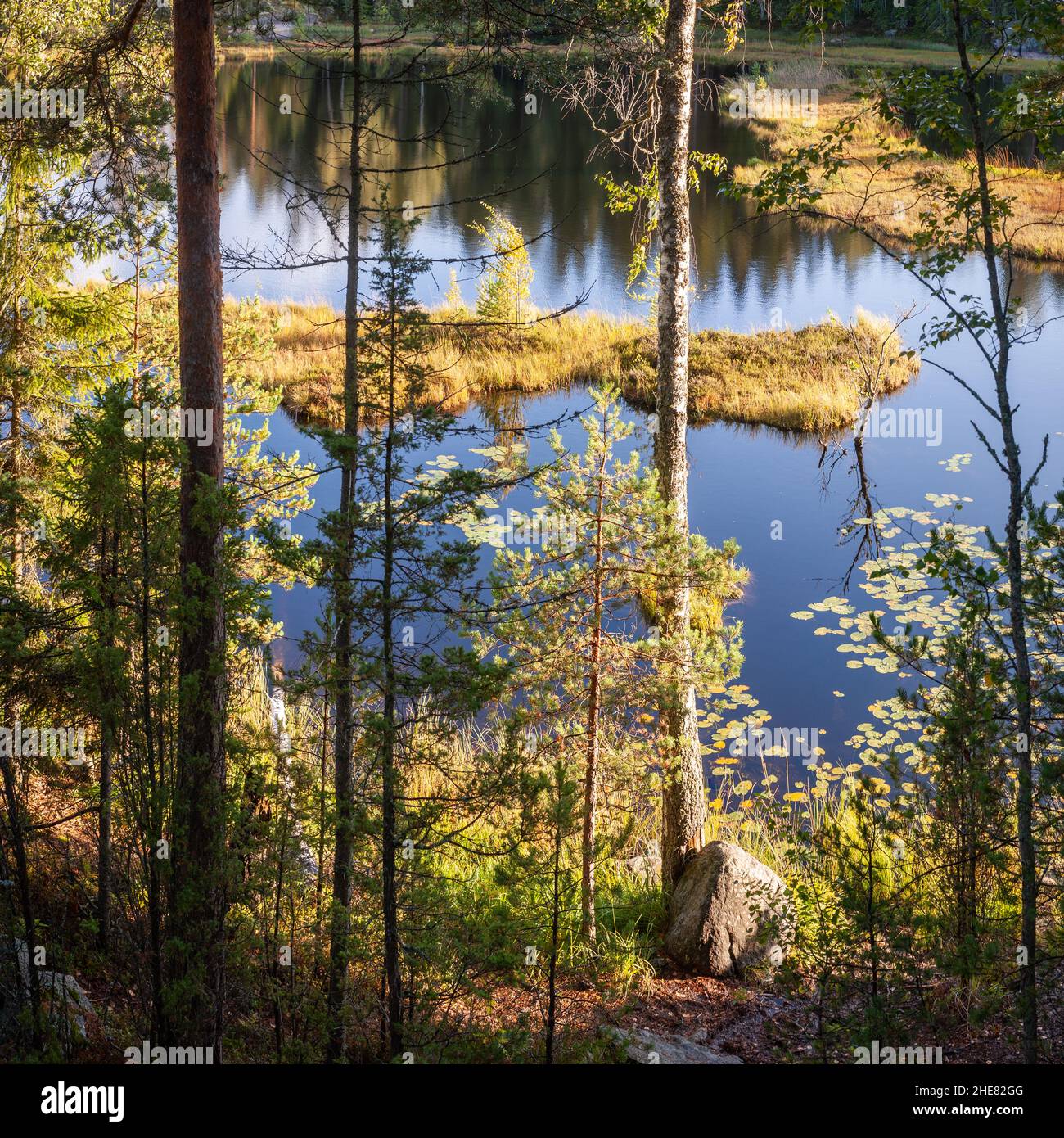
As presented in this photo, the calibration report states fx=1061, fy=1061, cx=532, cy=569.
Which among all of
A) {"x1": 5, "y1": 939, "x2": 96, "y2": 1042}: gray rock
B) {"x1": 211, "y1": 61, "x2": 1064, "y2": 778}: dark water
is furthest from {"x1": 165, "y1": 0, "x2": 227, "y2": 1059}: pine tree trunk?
{"x1": 5, "y1": 939, "x2": 96, "y2": 1042}: gray rock

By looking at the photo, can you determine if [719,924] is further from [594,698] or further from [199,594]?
[199,594]

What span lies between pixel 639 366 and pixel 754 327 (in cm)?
384

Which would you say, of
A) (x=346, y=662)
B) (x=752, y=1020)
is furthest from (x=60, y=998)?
(x=752, y=1020)

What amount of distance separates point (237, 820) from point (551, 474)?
3176mm

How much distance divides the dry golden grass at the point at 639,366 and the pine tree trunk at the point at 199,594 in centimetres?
1339

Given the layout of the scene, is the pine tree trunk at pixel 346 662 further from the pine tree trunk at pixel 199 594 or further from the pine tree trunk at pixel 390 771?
the pine tree trunk at pixel 199 594

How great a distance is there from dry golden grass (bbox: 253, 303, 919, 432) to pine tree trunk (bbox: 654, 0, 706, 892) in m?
11.9

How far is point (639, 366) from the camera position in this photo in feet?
72.1

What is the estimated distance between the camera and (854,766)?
10.8 meters

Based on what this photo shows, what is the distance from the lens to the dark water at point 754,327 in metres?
12.8

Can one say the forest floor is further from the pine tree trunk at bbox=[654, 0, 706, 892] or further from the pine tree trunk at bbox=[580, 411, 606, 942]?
the pine tree trunk at bbox=[654, 0, 706, 892]

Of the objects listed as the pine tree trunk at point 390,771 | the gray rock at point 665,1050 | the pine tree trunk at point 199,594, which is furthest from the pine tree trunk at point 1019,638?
the pine tree trunk at point 199,594

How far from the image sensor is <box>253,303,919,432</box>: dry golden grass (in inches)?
797
